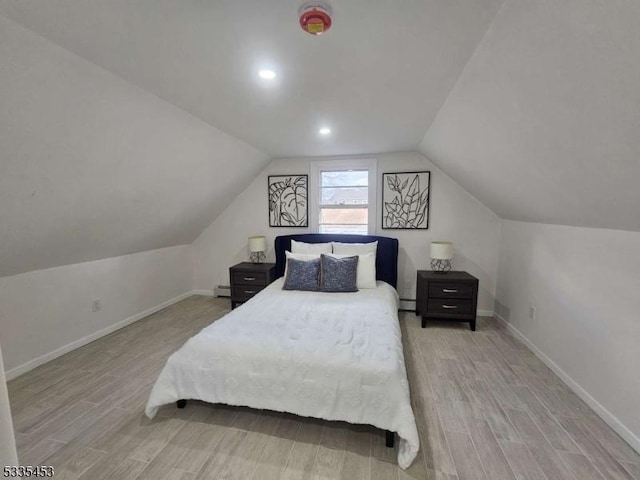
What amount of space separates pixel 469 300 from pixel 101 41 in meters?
3.72

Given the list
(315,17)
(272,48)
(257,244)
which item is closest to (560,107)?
(315,17)

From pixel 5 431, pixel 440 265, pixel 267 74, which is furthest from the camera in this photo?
pixel 440 265

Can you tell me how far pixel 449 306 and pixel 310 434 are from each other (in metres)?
2.21

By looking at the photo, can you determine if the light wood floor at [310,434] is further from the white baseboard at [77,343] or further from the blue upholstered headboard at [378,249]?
the blue upholstered headboard at [378,249]

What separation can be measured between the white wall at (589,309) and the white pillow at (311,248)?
2205mm

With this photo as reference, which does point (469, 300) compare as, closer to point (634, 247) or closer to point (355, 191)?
point (634, 247)

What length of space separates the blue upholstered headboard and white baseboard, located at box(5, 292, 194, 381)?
175 centimetres

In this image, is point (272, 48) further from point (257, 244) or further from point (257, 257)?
point (257, 257)

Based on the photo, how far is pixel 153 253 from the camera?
379cm

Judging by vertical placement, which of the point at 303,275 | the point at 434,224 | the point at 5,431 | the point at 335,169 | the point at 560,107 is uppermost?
the point at 335,169

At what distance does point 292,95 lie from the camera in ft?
6.31

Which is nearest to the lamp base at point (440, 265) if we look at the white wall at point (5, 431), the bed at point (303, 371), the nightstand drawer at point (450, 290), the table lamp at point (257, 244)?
the nightstand drawer at point (450, 290)

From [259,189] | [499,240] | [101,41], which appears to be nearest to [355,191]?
[259,189]

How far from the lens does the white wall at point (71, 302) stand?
234 cm
